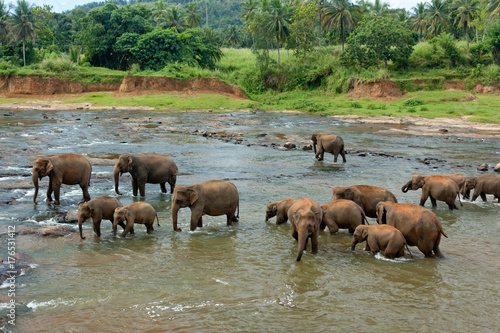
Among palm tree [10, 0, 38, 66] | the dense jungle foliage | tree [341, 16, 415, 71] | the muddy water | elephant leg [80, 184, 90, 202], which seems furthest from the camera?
palm tree [10, 0, 38, 66]

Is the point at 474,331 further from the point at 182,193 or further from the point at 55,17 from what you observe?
the point at 55,17

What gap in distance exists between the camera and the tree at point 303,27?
2598 inches

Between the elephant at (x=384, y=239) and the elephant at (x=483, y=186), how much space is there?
6.07 meters

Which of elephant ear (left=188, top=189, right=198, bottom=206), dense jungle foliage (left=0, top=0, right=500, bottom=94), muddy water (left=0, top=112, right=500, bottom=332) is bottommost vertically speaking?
muddy water (left=0, top=112, right=500, bottom=332)

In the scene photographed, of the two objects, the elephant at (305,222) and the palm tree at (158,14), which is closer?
the elephant at (305,222)

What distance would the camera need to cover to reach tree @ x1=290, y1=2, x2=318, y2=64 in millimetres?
66000

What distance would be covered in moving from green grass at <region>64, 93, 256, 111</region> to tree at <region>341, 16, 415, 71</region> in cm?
1479

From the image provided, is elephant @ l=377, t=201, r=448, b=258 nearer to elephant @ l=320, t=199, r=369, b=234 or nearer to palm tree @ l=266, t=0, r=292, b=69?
elephant @ l=320, t=199, r=369, b=234

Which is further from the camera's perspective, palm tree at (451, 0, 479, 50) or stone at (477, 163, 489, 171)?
palm tree at (451, 0, 479, 50)

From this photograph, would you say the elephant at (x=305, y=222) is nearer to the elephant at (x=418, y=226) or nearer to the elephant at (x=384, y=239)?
the elephant at (x=384, y=239)

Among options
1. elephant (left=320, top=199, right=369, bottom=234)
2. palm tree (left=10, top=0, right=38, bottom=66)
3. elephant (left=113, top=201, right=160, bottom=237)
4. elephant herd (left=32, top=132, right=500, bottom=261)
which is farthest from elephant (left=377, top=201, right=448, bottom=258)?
palm tree (left=10, top=0, right=38, bottom=66)

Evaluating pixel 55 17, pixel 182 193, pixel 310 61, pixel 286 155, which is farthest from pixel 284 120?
pixel 55 17

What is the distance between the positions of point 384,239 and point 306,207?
62.3 inches

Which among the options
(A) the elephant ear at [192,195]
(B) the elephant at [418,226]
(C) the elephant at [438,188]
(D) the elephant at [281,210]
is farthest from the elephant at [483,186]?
(A) the elephant ear at [192,195]
